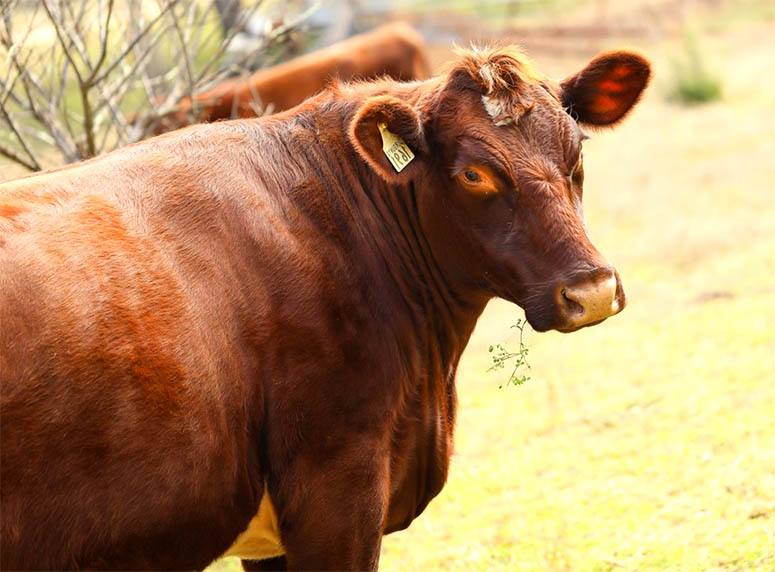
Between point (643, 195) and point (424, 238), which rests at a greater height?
→ point (424, 238)

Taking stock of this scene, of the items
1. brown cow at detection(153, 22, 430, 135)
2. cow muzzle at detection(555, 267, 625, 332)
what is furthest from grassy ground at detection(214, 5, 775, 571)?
brown cow at detection(153, 22, 430, 135)

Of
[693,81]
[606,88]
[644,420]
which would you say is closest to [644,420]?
[644,420]

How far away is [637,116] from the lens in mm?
18234

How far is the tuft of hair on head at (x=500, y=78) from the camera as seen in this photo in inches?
178

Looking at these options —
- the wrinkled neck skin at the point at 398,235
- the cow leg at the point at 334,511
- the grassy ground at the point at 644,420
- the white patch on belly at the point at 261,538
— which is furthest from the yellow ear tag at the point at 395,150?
the grassy ground at the point at 644,420

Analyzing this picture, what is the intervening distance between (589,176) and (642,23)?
910cm

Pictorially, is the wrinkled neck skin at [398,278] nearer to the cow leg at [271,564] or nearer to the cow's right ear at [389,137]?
the cow's right ear at [389,137]

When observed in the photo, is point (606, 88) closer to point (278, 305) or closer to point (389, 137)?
point (389, 137)

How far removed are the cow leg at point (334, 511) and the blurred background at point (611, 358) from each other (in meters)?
1.63

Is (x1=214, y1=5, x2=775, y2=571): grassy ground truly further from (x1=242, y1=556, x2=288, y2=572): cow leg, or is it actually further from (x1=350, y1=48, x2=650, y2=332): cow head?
(x1=350, y1=48, x2=650, y2=332): cow head

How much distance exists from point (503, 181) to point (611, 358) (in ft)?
17.0

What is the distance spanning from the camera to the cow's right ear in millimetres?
4492

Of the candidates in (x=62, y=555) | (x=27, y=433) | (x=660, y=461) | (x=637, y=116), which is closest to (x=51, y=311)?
(x=27, y=433)

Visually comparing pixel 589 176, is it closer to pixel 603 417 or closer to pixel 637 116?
pixel 637 116
